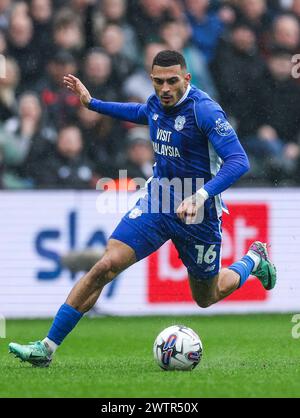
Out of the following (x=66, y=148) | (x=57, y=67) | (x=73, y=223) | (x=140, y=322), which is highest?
(x=57, y=67)

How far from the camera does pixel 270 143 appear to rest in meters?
12.4

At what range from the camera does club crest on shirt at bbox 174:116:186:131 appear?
7523 mm

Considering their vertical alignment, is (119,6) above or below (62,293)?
above

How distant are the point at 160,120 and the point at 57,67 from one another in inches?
179

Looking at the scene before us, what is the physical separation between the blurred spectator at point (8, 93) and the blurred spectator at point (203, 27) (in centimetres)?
215

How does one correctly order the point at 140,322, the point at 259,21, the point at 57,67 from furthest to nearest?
the point at 259,21
the point at 57,67
the point at 140,322

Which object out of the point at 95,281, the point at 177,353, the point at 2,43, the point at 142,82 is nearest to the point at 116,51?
the point at 142,82

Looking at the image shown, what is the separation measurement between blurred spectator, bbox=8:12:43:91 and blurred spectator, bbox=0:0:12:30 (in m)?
0.08

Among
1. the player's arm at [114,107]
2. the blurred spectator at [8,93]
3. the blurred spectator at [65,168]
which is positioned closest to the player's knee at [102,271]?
the player's arm at [114,107]

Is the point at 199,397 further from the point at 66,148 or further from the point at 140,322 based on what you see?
the point at 66,148

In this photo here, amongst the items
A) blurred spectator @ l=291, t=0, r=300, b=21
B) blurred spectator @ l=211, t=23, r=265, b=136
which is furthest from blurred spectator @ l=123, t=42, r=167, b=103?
blurred spectator @ l=291, t=0, r=300, b=21

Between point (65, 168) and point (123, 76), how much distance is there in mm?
1278

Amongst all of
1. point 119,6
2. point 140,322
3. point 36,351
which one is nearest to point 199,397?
point 36,351

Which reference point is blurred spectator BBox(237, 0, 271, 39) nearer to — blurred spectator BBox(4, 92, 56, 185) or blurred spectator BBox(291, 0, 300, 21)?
blurred spectator BBox(291, 0, 300, 21)
